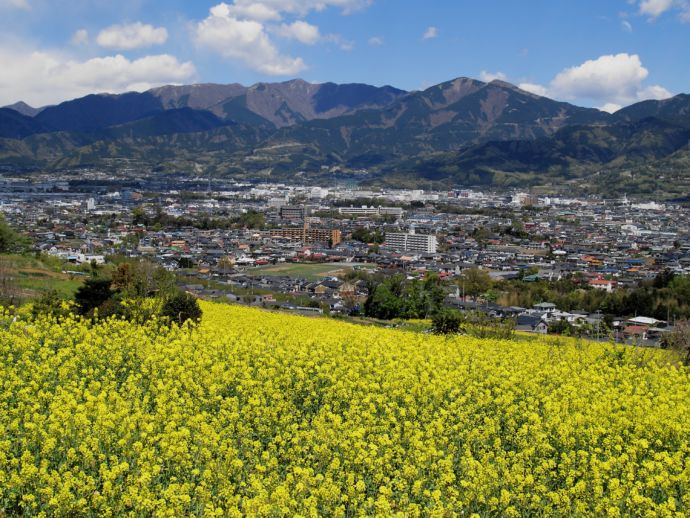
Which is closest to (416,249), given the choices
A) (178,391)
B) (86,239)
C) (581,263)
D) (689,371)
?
(581,263)

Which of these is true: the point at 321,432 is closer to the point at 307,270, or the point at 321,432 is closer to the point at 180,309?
the point at 180,309

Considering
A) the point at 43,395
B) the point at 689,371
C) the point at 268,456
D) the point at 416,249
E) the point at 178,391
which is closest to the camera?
the point at 268,456

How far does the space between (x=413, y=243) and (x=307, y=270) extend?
23956mm

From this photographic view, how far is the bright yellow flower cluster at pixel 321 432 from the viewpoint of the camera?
7133 millimetres

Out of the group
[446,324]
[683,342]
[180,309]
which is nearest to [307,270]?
[446,324]

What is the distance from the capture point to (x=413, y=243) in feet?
286

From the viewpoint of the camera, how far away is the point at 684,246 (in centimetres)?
8612

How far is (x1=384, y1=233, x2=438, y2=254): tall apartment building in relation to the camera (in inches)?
3356

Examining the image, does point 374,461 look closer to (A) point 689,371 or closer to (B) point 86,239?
(A) point 689,371

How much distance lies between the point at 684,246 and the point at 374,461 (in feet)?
287

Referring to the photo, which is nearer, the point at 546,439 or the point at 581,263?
the point at 546,439

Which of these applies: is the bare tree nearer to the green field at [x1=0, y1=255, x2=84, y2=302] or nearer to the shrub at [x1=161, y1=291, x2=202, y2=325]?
the shrub at [x1=161, y1=291, x2=202, y2=325]

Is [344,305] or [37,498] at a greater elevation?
[37,498]

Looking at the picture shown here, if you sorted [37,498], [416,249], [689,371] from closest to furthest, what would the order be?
1. [37,498]
2. [689,371]
3. [416,249]
